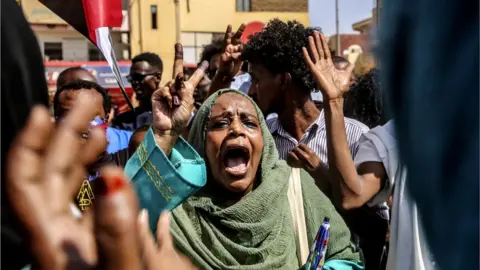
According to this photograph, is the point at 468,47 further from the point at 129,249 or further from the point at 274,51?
the point at 274,51

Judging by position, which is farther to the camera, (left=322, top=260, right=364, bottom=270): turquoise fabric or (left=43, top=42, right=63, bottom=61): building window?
(left=43, top=42, right=63, bottom=61): building window

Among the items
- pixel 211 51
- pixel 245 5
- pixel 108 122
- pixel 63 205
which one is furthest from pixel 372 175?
pixel 245 5

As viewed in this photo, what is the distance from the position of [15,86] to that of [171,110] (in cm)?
152

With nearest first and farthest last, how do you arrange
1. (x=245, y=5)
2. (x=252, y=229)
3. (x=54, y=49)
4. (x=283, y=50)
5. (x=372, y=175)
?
(x=372, y=175) < (x=252, y=229) < (x=283, y=50) < (x=245, y=5) < (x=54, y=49)

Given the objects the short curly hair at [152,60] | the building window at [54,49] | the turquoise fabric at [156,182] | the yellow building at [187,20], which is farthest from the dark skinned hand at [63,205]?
the building window at [54,49]

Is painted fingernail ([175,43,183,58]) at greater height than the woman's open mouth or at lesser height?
greater

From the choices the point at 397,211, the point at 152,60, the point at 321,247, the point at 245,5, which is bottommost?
the point at 321,247

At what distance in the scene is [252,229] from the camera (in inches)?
99.6

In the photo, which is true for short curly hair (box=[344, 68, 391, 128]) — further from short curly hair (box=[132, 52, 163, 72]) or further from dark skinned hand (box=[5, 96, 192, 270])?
dark skinned hand (box=[5, 96, 192, 270])

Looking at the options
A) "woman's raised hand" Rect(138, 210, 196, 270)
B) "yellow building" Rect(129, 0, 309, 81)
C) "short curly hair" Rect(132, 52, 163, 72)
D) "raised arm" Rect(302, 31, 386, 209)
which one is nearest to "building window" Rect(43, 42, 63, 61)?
"yellow building" Rect(129, 0, 309, 81)

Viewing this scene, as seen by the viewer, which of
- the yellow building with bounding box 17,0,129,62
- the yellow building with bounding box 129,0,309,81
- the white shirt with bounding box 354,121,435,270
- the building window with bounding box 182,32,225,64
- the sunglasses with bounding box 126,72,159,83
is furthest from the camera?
the yellow building with bounding box 17,0,129,62

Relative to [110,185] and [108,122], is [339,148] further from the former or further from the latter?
[108,122]

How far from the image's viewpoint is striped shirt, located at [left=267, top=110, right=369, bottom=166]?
11.1ft

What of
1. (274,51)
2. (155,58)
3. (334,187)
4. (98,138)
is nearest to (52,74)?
(155,58)
